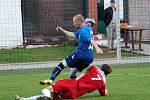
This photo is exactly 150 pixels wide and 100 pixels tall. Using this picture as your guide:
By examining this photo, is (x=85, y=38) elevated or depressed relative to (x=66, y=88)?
elevated

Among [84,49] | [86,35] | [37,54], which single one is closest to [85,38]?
[86,35]

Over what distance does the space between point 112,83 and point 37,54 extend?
7704 millimetres

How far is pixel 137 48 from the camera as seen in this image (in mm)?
22000

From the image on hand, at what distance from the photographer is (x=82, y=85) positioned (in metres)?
10.8

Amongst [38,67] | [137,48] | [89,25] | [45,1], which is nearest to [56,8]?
[45,1]

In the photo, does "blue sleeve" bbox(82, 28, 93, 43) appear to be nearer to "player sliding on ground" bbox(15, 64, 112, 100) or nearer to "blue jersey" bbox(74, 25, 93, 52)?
"blue jersey" bbox(74, 25, 93, 52)

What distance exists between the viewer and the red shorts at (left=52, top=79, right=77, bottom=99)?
10539mm

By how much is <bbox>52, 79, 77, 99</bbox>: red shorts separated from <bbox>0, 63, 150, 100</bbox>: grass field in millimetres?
408

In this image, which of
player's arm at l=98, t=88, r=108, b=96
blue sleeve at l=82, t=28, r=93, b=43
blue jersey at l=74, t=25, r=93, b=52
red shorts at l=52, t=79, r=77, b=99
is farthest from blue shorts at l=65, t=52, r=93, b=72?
red shorts at l=52, t=79, r=77, b=99

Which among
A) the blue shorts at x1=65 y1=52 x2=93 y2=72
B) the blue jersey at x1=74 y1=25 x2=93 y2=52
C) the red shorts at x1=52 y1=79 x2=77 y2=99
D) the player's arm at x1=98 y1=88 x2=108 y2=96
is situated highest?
the blue jersey at x1=74 y1=25 x2=93 y2=52

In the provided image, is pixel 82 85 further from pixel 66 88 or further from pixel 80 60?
pixel 80 60

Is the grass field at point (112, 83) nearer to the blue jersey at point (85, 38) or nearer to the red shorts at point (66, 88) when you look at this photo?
the red shorts at point (66, 88)

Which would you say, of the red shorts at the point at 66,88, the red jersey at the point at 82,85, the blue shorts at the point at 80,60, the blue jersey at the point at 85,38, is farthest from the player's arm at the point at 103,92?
the blue jersey at the point at 85,38

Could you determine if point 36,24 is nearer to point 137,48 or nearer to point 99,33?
point 99,33
